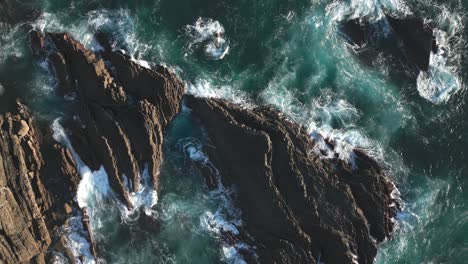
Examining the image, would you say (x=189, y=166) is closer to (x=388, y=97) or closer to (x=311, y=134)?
(x=311, y=134)

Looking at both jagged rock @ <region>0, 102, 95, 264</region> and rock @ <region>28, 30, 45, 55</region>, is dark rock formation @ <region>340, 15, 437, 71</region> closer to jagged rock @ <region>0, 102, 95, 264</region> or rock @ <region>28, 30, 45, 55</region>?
rock @ <region>28, 30, 45, 55</region>

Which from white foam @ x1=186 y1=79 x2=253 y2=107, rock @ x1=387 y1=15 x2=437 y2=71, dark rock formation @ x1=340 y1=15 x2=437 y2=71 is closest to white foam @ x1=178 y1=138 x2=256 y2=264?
white foam @ x1=186 y1=79 x2=253 y2=107

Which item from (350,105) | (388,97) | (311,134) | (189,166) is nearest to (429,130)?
(388,97)

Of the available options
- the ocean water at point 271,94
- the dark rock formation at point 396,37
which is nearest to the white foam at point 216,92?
the ocean water at point 271,94

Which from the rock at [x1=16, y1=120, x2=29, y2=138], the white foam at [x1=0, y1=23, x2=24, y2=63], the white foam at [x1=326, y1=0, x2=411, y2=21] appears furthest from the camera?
the white foam at [x1=326, y1=0, x2=411, y2=21]

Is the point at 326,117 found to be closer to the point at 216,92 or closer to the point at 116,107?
the point at 216,92

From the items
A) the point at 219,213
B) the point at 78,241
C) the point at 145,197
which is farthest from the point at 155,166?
the point at 78,241
